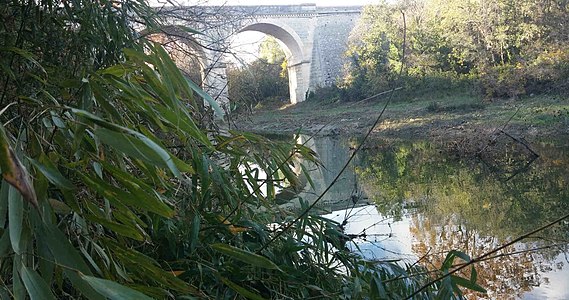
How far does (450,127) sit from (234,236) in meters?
8.95

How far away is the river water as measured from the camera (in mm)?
2828

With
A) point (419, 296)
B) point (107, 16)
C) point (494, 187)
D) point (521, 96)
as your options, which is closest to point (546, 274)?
point (419, 296)

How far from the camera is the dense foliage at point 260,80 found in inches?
90.2

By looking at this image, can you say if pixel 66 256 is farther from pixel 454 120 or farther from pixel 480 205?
pixel 454 120

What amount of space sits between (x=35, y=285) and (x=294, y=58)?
23.8 m

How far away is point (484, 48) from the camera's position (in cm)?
1280

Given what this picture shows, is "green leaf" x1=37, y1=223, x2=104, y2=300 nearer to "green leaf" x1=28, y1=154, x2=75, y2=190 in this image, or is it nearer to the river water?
"green leaf" x1=28, y1=154, x2=75, y2=190

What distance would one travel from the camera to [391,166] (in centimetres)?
660

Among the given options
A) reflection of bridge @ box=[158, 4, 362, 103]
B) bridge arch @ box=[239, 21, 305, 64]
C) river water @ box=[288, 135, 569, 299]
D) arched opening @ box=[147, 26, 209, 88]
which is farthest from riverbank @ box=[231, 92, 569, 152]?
reflection of bridge @ box=[158, 4, 362, 103]

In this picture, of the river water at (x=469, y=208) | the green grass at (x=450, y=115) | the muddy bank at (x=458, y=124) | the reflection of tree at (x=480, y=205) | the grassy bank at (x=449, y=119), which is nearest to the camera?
the river water at (x=469, y=208)

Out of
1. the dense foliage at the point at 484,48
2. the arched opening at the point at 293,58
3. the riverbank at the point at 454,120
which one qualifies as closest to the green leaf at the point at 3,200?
the riverbank at the point at 454,120

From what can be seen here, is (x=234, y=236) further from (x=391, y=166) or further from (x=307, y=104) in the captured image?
(x=307, y=104)

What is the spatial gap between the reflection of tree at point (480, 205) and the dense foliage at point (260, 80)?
95cm

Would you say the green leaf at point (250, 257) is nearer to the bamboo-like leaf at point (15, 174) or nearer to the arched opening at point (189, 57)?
the bamboo-like leaf at point (15, 174)
